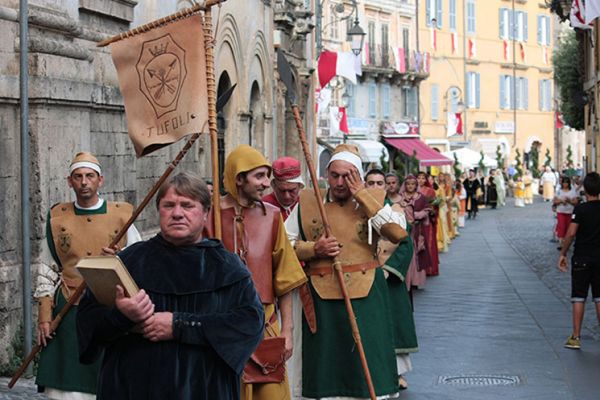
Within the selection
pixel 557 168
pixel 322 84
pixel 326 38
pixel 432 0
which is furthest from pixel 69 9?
pixel 557 168

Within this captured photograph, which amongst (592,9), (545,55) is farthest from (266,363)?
(545,55)

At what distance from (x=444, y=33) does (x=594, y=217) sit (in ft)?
183

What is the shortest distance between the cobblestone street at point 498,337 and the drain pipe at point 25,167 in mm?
567

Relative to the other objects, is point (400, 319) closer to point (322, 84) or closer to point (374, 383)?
point (374, 383)

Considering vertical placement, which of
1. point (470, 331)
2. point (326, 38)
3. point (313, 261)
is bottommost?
point (470, 331)

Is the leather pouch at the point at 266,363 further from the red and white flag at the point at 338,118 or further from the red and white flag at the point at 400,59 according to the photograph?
the red and white flag at the point at 400,59

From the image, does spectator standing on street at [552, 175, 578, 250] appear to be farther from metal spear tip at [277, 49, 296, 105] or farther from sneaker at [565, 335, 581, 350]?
metal spear tip at [277, 49, 296, 105]

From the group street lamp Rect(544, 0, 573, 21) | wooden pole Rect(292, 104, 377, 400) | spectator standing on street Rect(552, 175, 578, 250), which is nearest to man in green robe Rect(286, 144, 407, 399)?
wooden pole Rect(292, 104, 377, 400)

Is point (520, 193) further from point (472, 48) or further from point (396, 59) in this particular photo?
point (472, 48)

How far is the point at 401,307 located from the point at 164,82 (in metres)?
4.03

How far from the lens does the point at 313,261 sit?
8484 mm

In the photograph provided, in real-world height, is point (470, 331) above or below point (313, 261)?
below

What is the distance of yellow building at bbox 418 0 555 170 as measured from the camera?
220ft

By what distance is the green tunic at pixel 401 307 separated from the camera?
35.3 feet
